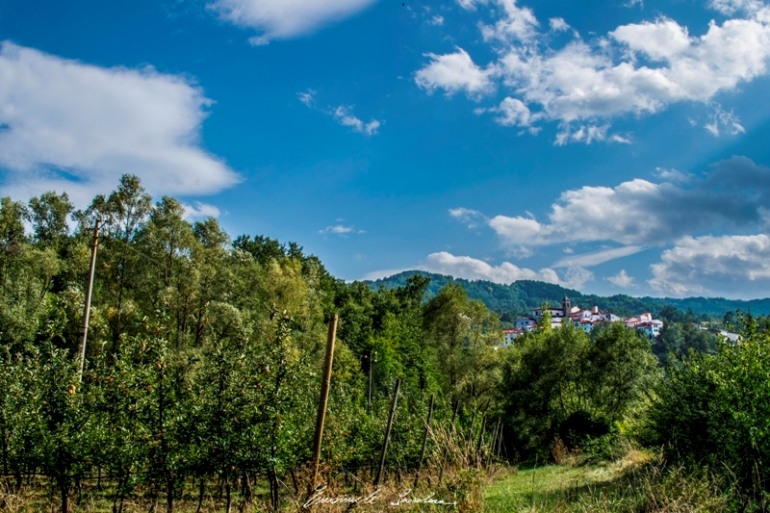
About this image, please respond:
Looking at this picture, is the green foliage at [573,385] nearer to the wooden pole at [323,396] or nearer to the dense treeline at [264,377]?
the dense treeline at [264,377]

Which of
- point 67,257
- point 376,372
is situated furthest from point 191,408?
point 67,257

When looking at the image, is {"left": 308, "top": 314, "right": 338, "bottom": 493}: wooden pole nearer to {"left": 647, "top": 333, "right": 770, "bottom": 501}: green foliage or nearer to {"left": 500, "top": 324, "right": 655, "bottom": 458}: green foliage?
{"left": 647, "top": 333, "right": 770, "bottom": 501}: green foliage

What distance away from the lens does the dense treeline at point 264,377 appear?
9844 mm

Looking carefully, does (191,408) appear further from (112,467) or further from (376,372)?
(376,372)

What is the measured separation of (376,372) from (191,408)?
35.7 meters

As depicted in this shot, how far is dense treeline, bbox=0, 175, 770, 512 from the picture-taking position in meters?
9.84

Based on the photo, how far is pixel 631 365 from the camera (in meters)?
34.0
